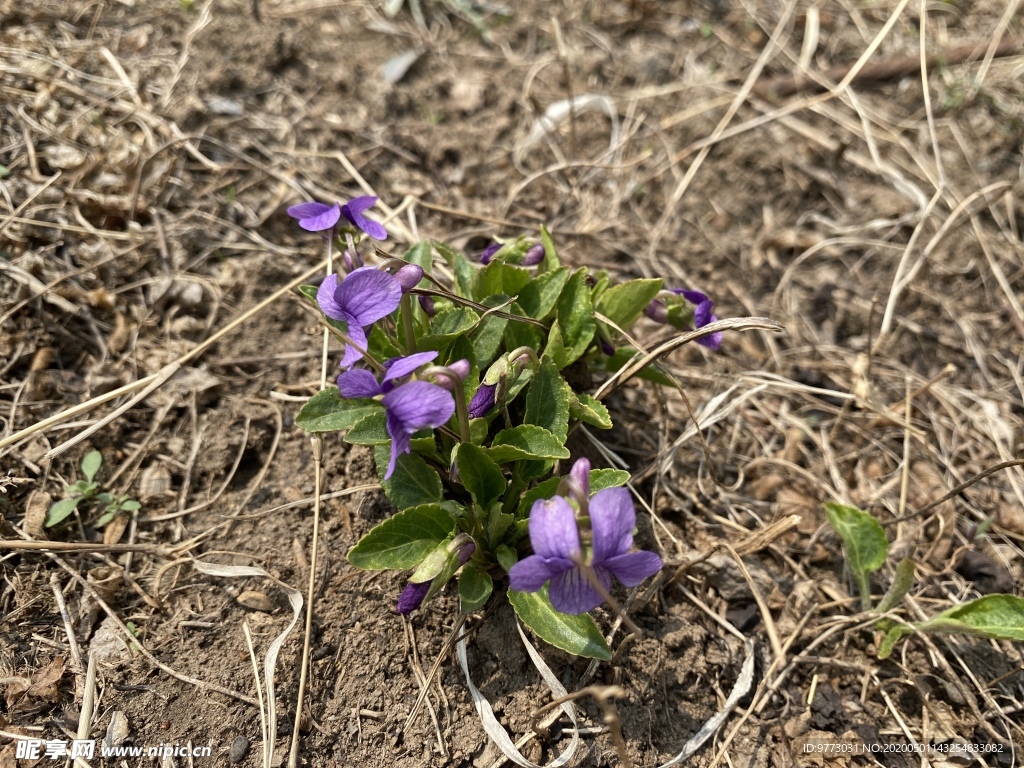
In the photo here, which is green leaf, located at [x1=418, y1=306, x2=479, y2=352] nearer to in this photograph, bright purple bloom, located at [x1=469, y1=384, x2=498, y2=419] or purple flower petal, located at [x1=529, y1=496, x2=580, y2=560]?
bright purple bloom, located at [x1=469, y1=384, x2=498, y2=419]

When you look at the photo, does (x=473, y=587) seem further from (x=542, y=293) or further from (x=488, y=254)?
(x=488, y=254)

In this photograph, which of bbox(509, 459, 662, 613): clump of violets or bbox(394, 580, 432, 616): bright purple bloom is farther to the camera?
bbox(394, 580, 432, 616): bright purple bloom

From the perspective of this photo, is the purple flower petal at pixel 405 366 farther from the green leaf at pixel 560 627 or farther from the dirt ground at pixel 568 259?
the dirt ground at pixel 568 259

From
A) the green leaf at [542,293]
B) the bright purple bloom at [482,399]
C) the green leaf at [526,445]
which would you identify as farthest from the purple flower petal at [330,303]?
the green leaf at [542,293]

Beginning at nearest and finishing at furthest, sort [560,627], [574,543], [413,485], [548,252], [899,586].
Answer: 1. [574,543]
2. [560,627]
3. [413,485]
4. [899,586]
5. [548,252]

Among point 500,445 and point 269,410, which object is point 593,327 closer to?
point 500,445

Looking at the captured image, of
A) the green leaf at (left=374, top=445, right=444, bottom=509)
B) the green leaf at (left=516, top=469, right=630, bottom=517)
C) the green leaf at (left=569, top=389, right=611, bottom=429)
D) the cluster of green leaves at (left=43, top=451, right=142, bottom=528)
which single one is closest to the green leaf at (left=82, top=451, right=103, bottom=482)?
the cluster of green leaves at (left=43, top=451, right=142, bottom=528)

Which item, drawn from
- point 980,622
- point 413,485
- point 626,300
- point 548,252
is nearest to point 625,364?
point 626,300
